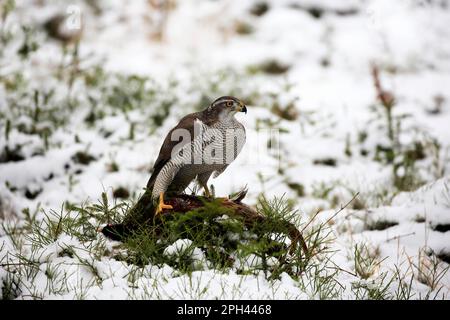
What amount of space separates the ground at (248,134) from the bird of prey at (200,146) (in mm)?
302

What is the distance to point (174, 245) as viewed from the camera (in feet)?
8.48

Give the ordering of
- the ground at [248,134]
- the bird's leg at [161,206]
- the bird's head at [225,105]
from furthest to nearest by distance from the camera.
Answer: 1. the bird's head at [225,105]
2. the bird's leg at [161,206]
3. the ground at [248,134]

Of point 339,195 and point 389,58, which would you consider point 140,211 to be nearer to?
point 339,195

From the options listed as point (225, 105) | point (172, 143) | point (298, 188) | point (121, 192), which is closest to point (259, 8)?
point (298, 188)

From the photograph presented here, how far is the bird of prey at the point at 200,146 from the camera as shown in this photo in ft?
9.54

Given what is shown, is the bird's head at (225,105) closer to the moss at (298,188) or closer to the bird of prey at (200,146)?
the bird of prey at (200,146)

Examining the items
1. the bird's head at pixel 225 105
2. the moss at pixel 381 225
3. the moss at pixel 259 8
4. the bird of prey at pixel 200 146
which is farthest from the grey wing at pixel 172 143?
the moss at pixel 259 8

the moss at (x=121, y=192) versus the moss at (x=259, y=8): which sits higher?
the moss at (x=259, y=8)

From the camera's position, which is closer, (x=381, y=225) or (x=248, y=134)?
(x=381, y=225)

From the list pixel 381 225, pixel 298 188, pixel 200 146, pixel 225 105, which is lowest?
pixel 381 225

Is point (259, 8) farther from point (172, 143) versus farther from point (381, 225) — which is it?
point (172, 143)

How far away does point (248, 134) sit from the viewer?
19.7 ft

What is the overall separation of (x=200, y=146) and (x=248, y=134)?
315cm

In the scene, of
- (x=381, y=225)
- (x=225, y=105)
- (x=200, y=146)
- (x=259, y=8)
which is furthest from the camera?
(x=259, y=8)
